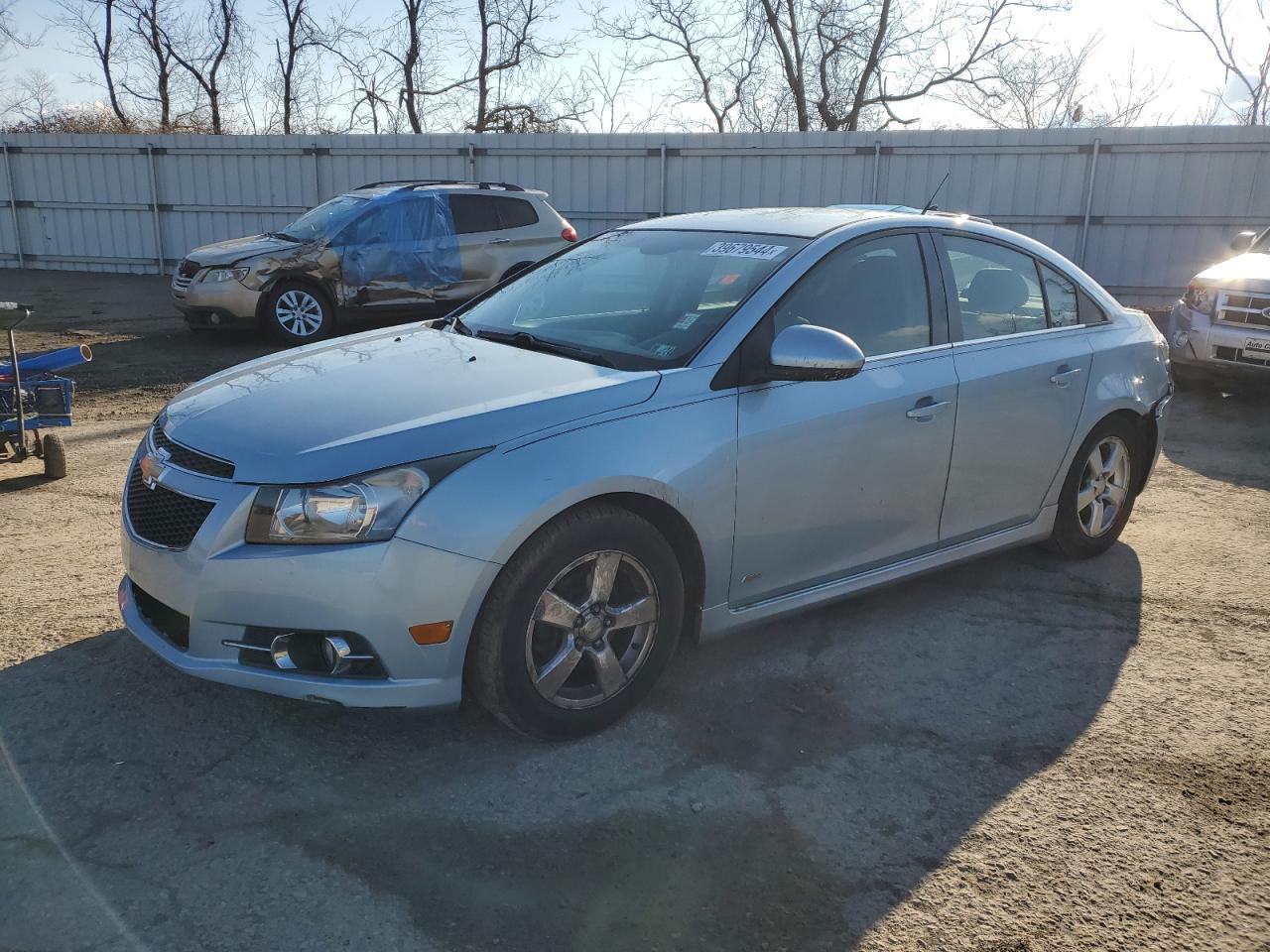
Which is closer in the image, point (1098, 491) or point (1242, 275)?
point (1098, 491)

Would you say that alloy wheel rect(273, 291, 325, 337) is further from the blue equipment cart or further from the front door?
the front door

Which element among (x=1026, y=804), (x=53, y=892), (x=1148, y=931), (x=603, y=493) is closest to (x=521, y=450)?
(x=603, y=493)

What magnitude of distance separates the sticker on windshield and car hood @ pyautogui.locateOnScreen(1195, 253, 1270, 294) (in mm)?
6437

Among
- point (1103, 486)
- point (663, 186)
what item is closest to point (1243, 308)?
point (1103, 486)

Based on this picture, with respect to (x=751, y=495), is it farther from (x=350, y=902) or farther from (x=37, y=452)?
(x=37, y=452)

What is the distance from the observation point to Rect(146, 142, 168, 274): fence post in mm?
18531

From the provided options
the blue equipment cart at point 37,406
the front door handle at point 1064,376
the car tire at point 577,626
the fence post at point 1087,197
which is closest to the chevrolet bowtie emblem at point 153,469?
the car tire at point 577,626

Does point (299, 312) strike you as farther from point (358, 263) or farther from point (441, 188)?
point (441, 188)

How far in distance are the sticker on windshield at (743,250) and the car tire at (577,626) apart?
1252mm

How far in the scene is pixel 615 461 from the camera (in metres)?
3.08

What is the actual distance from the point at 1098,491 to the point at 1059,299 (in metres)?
0.96

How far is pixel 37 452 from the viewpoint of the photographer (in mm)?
6113

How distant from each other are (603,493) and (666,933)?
4.02 feet

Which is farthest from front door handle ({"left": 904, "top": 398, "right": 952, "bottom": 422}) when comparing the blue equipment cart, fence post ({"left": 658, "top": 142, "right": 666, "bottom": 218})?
fence post ({"left": 658, "top": 142, "right": 666, "bottom": 218})
